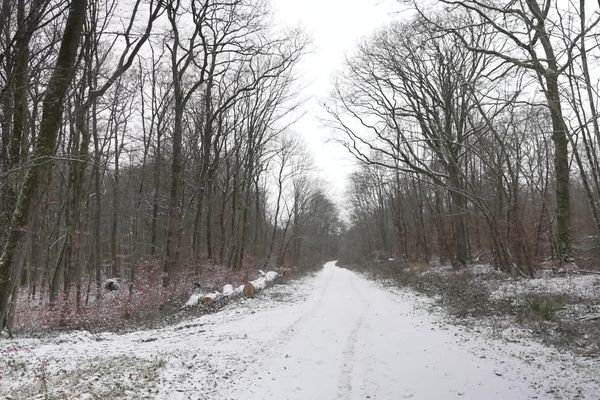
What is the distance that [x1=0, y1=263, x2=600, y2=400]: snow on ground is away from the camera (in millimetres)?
5867

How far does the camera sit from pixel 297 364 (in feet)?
24.2

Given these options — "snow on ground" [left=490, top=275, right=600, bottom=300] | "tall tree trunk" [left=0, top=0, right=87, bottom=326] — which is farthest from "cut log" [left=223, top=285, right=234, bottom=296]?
"tall tree trunk" [left=0, top=0, right=87, bottom=326]

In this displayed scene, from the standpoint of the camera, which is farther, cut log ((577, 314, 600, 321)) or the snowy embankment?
the snowy embankment

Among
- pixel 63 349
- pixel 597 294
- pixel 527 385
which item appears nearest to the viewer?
pixel 527 385

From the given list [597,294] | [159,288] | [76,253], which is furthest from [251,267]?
[597,294]

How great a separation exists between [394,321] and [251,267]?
509 inches

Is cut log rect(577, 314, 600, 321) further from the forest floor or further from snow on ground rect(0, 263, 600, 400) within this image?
snow on ground rect(0, 263, 600, 400)

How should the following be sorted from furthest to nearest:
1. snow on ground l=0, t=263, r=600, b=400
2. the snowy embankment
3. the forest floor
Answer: the snowy embankment
the forest floor
snow on ground l=0, t=263, r=600, b=400

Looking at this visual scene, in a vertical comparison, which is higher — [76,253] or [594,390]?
[76,253]

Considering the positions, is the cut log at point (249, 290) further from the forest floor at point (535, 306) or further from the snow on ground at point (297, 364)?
the forest floor at point (535, 306)

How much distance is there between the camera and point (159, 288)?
15.4 m

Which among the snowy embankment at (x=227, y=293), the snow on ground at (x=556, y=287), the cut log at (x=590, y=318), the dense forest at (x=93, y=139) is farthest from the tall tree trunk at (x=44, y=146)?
the snow on ground at (x=556, y=287)

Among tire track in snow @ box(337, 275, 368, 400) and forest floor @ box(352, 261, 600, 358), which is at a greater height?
forest floor @ box(352, 261, 600, 358)

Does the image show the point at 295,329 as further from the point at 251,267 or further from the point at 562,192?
the point at 251,267
